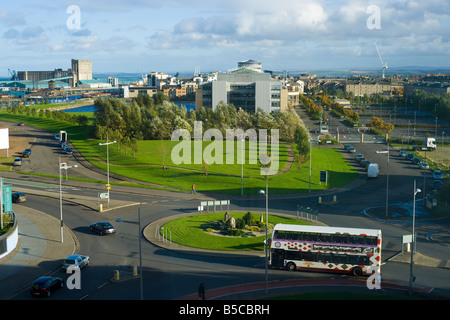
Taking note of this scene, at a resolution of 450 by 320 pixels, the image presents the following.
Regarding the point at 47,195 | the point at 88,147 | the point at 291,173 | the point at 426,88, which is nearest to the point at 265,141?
the point at 291,173

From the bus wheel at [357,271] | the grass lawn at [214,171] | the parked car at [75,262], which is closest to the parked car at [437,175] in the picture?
the grass lawn at [214,171]

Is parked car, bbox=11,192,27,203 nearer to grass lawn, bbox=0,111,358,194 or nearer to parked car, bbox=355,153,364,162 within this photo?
grass lawn, bbox=0,111,358,194

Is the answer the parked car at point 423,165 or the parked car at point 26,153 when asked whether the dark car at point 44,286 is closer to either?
the parked car at point 26,153

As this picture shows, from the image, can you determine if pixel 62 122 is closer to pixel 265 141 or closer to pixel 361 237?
pixel 265 141

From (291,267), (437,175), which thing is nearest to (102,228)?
(291,267)

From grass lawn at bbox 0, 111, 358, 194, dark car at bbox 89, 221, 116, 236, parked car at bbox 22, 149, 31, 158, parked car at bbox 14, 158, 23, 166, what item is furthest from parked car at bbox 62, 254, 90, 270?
parked car at bbox 22, 149, 31, 158
